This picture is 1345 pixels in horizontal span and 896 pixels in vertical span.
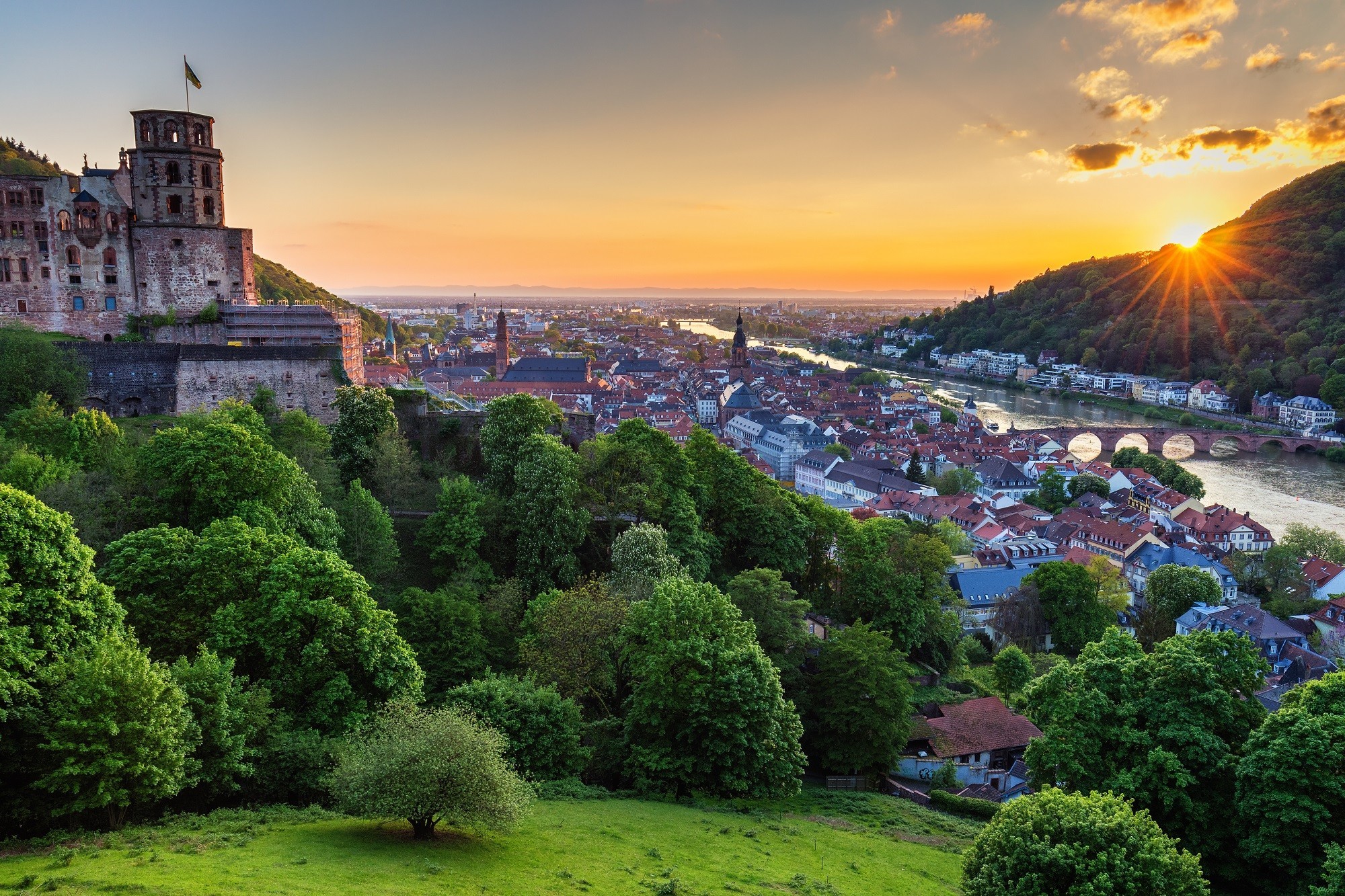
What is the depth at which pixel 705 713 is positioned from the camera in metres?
18.5

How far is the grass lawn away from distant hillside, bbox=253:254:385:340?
57.2 m

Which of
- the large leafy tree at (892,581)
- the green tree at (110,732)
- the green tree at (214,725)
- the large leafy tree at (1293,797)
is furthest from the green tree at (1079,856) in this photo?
the large leafy tree at (892,581)

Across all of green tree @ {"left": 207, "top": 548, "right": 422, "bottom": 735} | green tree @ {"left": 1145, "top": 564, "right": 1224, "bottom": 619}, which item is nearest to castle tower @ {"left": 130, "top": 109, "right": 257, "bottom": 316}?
green tree @ {"left": 207, "top": 548, "right": 422, "bottom": 735}

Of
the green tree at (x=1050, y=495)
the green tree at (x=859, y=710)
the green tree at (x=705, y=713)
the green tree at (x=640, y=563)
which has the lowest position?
the green tree at (x=1050, y=495)

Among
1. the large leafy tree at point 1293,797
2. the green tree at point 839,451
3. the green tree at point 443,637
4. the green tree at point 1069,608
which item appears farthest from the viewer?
the green tree at point 839,451

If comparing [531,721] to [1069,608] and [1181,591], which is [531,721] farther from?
[1181,591]

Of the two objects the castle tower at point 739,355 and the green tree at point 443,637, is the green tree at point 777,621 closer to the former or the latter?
the green tree at point 443,637

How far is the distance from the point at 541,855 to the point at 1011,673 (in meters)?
22.9

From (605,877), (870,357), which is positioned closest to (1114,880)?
(605,877)

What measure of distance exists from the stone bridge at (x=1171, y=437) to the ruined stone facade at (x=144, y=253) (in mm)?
71615

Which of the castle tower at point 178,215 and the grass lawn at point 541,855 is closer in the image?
the grass lawn at point 541,855

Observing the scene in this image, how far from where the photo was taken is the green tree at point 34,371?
24672mm

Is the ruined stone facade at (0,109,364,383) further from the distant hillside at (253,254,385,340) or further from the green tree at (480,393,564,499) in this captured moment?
the distant hillside at (253,254,385,340)

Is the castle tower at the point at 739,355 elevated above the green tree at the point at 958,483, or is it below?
above
